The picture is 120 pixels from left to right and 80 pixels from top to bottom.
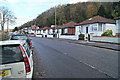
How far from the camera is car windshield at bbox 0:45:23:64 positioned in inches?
116

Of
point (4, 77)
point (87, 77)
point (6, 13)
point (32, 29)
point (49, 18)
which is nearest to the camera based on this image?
point (4, 77)

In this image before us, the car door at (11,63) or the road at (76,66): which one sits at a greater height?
the car door at (11,63)

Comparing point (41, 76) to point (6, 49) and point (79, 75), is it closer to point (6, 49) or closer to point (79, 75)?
point (79, 75)

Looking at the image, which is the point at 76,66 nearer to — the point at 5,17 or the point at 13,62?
the point at 13,62

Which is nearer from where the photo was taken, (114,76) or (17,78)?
(17,78)

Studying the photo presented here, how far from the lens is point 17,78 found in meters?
2.85

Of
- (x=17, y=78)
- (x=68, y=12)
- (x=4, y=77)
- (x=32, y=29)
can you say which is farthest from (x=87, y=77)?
(x=32, y=29)

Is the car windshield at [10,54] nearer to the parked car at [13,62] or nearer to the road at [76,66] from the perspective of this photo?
the parked car at [13,62]

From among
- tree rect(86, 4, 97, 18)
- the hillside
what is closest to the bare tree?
the hillside

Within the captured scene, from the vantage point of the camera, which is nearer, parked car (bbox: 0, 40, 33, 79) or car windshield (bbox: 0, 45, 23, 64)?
parked car (bbox: 0, 40, 33, 79)

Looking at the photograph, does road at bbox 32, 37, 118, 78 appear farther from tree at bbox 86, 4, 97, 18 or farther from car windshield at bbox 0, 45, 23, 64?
tree at bbox 86, 4, 97, 18

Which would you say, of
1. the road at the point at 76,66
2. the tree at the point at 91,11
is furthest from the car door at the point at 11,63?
the tree at the point at 91,11

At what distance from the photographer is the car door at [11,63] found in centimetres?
277

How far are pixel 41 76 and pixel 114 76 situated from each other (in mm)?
2939
